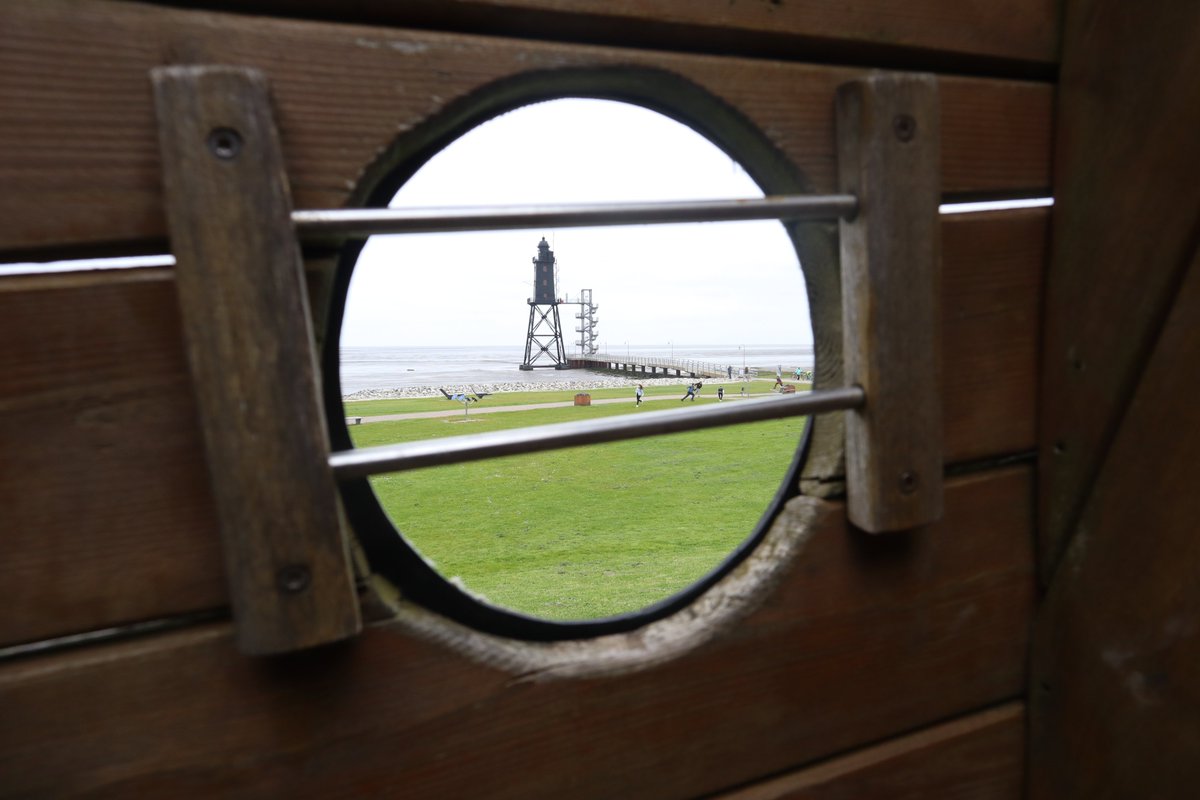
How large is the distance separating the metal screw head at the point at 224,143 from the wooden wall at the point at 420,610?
5 cm

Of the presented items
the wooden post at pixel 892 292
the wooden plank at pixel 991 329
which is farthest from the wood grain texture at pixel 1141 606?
the wooden post at pixel 892 292

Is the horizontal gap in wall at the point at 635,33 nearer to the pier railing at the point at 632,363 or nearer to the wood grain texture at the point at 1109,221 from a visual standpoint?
the wood grain texture at the point at 1109,221

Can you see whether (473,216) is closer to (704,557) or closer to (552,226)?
(552,226)

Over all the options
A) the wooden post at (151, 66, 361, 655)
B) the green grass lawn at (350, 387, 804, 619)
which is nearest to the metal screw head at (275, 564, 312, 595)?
the wooden post at (151, 66, 361, 655)

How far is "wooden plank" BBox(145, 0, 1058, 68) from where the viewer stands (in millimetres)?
439

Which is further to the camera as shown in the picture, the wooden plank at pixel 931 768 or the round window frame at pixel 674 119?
the wooden plank at pixel 931 768

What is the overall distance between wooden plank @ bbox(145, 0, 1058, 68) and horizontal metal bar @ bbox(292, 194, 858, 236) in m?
0.15

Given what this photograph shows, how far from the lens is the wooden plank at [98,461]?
38 centimetres

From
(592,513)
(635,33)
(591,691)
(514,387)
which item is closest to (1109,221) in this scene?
(635,33)

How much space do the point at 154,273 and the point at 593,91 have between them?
365mm

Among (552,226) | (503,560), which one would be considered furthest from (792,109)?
(503,560)

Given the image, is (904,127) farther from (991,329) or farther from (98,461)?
(98,461)

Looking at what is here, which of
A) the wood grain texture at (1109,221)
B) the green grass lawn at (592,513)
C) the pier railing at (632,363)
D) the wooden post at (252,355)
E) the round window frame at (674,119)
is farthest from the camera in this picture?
the green grass lawn at (592,513)

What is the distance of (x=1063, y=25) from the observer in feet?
2.02
